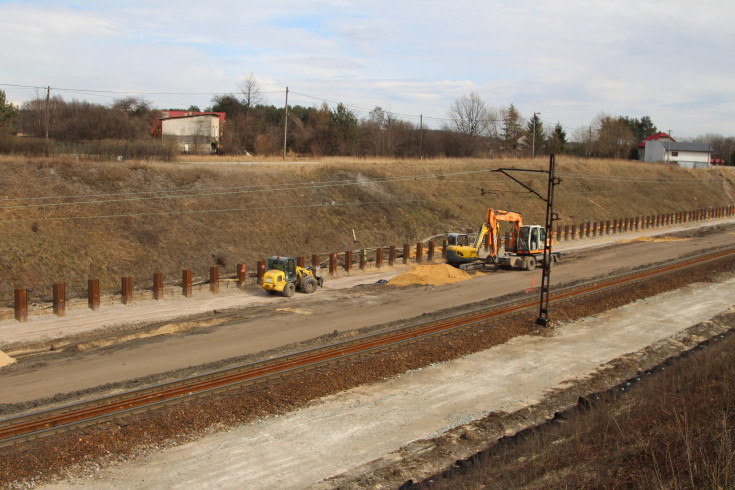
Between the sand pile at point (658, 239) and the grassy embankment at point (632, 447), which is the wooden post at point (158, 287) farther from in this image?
the sand pile at point (658, 239)

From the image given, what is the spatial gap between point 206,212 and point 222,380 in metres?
20.4

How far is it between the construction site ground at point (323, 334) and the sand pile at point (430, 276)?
683 millimetres

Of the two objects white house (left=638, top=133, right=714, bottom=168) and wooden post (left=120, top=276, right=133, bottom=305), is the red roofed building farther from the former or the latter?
white house (left=638, top=133, right=714, bottom=168)

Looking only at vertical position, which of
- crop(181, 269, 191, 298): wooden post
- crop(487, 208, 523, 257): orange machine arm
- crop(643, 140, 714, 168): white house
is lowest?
crop(181, 269, 191, 298): wooden post

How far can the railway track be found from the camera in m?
11.3

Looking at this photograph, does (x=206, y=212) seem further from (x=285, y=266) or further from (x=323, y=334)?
(x=323, y=334)

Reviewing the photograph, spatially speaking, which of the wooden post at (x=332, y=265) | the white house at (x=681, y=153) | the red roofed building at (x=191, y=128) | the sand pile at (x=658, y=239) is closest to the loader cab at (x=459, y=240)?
the wooden post at (x=332, y=265)

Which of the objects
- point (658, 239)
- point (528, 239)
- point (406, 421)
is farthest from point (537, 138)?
point (406, 421)

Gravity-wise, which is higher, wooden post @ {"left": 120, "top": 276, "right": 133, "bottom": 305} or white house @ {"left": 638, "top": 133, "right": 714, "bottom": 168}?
A: white house @ {"left": 638, "top": 133, "right": 714, "bottom": 168}

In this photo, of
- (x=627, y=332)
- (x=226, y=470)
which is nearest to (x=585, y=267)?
(x=627, y=332)

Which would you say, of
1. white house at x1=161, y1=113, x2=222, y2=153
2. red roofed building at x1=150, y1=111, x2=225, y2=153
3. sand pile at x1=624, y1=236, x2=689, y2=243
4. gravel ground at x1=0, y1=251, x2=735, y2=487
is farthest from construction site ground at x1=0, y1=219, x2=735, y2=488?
white house at x1=161, y1=113, x2=222, y2=153

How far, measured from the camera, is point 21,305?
20.1 metres

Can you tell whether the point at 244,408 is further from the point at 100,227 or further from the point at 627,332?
the point at 100,227

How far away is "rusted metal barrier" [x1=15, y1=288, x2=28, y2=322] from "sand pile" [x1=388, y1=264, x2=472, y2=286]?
49.7 feet
